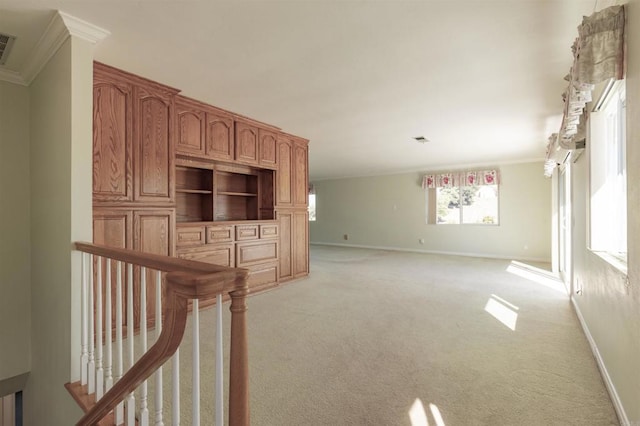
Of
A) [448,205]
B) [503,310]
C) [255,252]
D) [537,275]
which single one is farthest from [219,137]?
[448,205]

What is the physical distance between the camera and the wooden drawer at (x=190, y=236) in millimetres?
3143

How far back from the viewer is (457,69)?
2469mm

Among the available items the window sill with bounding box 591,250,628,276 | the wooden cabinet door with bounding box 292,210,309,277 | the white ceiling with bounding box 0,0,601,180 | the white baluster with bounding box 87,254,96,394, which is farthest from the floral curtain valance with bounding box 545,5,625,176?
the wooden cabinet door with bounding box 292,210,309,277

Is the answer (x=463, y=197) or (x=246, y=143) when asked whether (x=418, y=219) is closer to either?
(x=463, y=197)

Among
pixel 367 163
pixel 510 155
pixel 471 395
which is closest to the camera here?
pixel 471 395

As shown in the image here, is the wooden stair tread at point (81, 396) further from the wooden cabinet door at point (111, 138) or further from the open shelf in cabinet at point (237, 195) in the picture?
the open shelf in cabinet at point (237, 195)

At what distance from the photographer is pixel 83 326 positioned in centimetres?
186

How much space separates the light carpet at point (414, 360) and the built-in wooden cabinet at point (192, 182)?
2.34 ft

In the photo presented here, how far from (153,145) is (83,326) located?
1.61 metres

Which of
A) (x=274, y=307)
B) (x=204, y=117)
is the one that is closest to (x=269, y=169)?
(x=204, y=117)

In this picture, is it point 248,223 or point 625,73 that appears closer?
point 625,73

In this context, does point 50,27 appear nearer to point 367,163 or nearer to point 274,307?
point 274,307

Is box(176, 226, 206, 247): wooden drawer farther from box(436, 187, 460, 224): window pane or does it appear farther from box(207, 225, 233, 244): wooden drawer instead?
box(436, 187, 460, 224): window pane

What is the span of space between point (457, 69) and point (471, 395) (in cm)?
237
